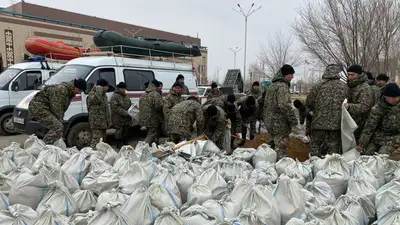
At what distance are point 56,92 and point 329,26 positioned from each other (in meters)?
10.4

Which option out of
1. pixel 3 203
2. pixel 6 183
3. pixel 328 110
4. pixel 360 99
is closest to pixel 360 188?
pixel 328 110

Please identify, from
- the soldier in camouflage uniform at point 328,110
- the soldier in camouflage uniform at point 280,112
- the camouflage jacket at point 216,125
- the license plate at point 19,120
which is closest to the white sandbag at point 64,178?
the camouflage jacket at point 216,125

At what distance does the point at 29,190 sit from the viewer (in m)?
2.40

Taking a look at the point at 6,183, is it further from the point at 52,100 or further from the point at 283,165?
the point at 52,100

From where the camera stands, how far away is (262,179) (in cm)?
274

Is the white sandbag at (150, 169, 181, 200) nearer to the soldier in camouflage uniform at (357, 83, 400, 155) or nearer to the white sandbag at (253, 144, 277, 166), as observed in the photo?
the white sandbag at (253, 144, 277, 166)

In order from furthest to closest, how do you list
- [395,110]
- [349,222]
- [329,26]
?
[329,26] < [395,110] < [349,222]

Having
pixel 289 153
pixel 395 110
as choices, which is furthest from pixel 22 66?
pixel 395 110

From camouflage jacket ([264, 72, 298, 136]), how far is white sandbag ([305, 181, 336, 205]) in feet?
6.78

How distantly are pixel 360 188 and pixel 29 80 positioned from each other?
8.64 m

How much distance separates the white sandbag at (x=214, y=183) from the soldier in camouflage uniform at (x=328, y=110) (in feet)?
7.53

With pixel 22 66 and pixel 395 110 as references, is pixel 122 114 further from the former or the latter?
pixel 395 110

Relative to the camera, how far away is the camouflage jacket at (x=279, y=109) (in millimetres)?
4516

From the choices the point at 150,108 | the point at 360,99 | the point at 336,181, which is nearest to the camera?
the point at 336,181
